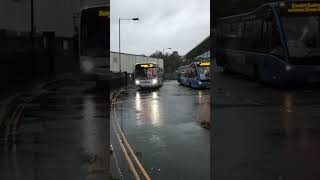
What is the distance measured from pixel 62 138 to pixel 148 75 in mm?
7970

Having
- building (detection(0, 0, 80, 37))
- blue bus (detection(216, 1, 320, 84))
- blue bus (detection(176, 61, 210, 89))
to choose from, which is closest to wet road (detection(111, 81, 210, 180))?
blue bus (detection(176, 61, 210, 89))

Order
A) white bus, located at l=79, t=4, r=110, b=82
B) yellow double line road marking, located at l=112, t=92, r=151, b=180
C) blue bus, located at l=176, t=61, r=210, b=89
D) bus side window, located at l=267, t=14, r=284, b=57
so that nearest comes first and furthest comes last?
yellow double line road marking, located at l=112, t=92, r=151, b=180, bus side window, located at l=267, t=14, r=284, b=57, white bus, located at l=79, t=4, r=110, b=82, blue bus, located at l=176, t=61, r=210, b=89

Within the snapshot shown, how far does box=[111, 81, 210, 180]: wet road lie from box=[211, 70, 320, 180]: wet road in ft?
2.05

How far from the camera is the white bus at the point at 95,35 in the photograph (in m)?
14.3

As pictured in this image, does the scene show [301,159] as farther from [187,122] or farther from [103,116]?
[103,116]

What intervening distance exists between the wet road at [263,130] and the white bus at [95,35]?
3.51 metres

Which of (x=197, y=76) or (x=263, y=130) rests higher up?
(x=197, y=76)

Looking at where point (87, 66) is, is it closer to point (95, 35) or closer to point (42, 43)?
point (95, 35)

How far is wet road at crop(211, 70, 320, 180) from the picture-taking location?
1203cm

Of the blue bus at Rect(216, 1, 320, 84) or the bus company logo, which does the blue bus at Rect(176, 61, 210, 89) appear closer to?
the blue bus at Rect(216, 1, 320, 84)

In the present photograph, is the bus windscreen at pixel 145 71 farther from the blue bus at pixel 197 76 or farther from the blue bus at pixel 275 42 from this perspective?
the blue bus at pixel 275 42

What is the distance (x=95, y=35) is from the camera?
14430 mm

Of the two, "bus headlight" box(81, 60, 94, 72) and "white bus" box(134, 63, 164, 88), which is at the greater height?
"bus headlight" box(81, 60, 94, 72)

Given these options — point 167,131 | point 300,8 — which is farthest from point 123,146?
point 300,8
